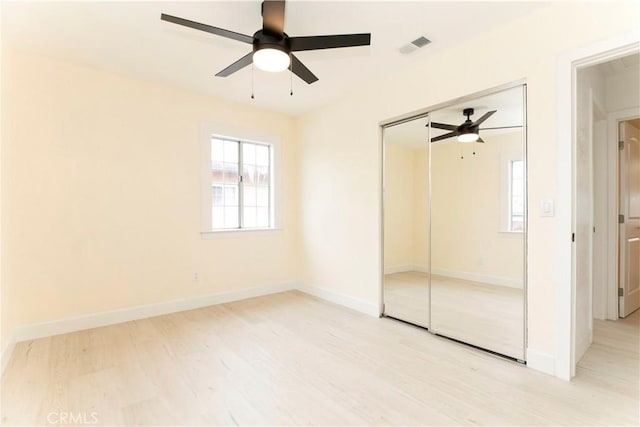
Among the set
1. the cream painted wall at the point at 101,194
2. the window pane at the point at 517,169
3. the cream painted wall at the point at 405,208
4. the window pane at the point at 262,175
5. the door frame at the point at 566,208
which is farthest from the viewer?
the window pane at the point at 262,175

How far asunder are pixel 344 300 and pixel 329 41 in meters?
3.04

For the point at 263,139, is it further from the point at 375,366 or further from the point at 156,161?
the point at 375,366

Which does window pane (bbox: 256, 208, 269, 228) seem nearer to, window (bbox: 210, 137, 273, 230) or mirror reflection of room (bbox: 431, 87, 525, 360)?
window (bbox: 210, 137, 273, 230)

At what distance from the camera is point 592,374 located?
7.45ft

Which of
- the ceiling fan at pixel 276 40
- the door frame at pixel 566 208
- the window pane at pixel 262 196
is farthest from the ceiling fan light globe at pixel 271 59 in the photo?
the window pane at pixel 262 196

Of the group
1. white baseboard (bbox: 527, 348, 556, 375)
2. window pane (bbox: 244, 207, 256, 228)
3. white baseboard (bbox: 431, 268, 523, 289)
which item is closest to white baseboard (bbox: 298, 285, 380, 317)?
white baseboard (bbox: 431, 268, 523, 289)

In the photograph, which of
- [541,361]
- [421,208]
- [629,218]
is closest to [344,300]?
[421,208]

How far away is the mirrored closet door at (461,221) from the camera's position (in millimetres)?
2600

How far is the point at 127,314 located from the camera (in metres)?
3.49

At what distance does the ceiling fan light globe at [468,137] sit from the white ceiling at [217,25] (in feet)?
2.66

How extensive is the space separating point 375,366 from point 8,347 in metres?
3.13

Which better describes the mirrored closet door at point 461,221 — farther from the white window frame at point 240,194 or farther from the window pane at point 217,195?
the window pane at point 217,195

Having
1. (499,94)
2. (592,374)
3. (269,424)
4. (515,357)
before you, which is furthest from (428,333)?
(499,94)

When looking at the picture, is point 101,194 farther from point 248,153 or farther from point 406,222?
point 406,222
